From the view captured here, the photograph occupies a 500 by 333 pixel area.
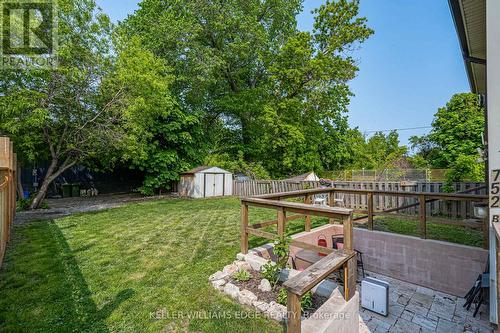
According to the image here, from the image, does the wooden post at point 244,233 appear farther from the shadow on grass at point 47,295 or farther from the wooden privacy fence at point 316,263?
the shadow on grass at point 47,295

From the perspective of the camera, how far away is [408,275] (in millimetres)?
4375

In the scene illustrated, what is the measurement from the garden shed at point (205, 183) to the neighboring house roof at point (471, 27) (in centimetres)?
1105

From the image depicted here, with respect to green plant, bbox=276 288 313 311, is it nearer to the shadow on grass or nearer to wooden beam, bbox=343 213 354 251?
wooden beam, bbox=343 213 354 251

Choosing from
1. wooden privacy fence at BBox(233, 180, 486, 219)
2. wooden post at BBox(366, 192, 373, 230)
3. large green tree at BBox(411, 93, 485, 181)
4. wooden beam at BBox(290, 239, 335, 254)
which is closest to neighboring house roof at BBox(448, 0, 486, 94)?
wooden privacy fence at BBox(233, 180, 486, 219)

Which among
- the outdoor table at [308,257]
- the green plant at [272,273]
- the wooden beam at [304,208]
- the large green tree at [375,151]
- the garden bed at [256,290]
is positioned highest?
the large green tree at [375,151]

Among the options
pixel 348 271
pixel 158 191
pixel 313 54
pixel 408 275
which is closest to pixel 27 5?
pixel 158 191

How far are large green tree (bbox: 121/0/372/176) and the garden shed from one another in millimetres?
3856

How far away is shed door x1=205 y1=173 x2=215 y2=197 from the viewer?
13354 millimetres

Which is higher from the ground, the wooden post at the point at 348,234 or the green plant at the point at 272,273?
the wooden post at the point at 348,234

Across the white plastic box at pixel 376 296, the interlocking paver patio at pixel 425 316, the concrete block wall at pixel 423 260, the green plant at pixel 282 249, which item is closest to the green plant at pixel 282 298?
the green plant at pixel 282 249

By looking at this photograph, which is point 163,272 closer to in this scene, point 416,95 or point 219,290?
point 219,290

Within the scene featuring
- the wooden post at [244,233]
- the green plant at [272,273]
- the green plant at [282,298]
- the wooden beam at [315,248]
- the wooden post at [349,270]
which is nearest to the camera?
the wooden post at [349,270]

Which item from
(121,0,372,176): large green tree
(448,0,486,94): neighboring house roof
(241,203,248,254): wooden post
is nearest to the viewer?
(448,0,486,94): neighboring house roof

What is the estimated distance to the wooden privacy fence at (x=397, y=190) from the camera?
6727mm
